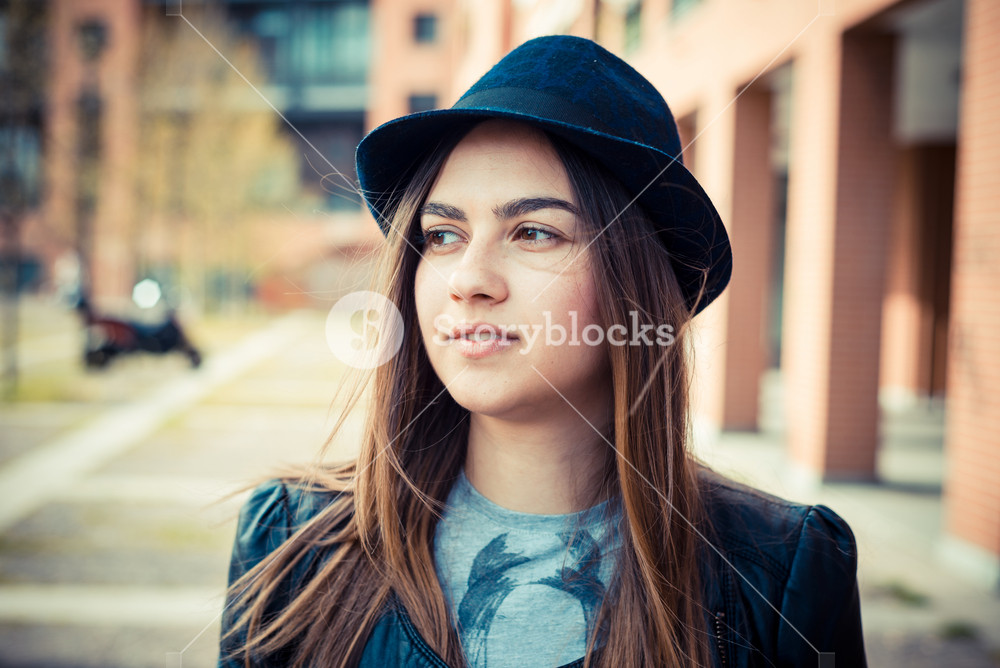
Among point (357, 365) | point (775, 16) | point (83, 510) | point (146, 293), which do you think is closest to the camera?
point (357, 365)

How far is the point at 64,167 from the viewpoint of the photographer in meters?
14.0

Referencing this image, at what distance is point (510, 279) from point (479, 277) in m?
0.07

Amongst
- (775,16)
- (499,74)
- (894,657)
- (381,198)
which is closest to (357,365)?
(381,198)

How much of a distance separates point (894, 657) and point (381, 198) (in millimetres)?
3672

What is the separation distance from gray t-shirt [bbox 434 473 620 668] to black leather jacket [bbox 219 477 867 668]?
7 centimetres

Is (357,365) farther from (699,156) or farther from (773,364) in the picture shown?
(773,364)

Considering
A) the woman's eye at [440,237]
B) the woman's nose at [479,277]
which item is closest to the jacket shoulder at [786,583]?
the woman's nose at [479,277]

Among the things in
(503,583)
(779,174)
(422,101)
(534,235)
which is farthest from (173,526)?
(422,101)

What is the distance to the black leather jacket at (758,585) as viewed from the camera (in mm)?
1339

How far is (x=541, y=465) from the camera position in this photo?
1458 millimetres

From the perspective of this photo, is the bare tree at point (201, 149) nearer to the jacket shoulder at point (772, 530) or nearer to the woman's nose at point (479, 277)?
the woman's nose at point (479, 277)

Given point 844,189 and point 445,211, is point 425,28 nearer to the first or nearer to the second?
point 844,189

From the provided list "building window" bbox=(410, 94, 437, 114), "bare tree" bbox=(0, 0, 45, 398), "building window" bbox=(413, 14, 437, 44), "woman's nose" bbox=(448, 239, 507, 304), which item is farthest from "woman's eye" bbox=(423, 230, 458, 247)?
"building window" bbox=(413, 14, 437, 44)

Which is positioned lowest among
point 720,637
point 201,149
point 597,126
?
point 720,637
